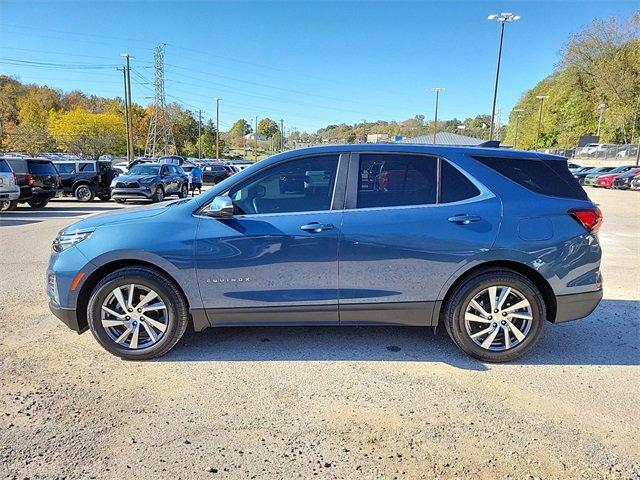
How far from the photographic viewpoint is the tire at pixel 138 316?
11.2ft

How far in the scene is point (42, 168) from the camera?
47.9ft

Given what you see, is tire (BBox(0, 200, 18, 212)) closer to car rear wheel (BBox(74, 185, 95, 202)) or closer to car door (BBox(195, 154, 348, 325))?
car rear wheel (BBox(74, 185, 95, 202))

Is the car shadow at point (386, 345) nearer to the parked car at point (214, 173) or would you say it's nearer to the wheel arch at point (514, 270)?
the wheel arch at point (514, 270)

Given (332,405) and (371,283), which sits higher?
(371,283)

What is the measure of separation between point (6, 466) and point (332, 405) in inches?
75.5

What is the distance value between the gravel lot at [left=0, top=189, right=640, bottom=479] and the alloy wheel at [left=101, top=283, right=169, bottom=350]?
0.75 feet

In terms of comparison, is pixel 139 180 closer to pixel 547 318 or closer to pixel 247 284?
pixel 247 284

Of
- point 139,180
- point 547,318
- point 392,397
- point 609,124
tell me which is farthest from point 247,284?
point 609,124

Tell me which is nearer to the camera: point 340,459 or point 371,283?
point 340,459

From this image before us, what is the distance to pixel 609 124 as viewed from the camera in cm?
5628

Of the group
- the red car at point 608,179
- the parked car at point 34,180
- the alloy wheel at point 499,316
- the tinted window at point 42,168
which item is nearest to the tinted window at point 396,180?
the alloy wheel at point 499,316

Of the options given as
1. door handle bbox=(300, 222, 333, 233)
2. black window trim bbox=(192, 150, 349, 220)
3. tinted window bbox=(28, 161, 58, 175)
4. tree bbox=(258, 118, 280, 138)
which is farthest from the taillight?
tree bbox=(258, 118, 280, 138)

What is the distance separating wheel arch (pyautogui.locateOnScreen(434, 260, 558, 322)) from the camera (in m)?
3.48

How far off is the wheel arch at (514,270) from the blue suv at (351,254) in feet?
0.04
